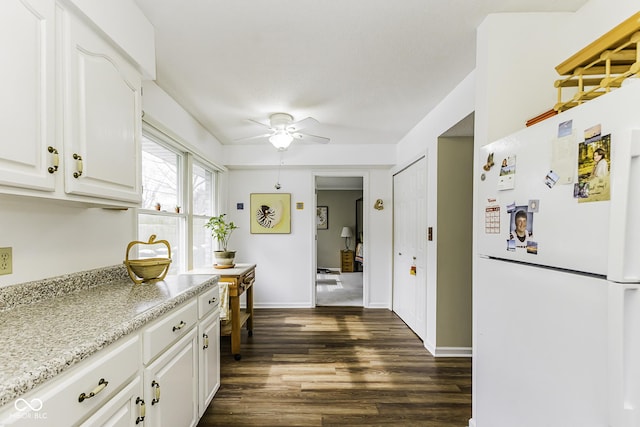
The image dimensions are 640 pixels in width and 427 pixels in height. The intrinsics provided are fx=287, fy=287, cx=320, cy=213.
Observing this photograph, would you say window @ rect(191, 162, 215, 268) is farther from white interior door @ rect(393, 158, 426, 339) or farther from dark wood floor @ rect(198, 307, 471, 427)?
white interior door @ rect(393, 158, 426, 339)

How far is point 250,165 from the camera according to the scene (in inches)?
157

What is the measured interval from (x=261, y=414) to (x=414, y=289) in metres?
2.12

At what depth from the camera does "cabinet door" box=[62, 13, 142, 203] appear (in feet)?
3.70

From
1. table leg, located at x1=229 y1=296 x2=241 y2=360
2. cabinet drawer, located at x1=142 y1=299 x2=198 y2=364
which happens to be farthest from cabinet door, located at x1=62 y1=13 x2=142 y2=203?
table leg, located at x1=229 y1=296 x2=241 y2=360

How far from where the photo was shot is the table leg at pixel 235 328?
2.65 metres

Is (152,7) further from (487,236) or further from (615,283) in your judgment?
(615,283)

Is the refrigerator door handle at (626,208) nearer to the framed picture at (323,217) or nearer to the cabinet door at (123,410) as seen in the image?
the cabinet door at (123,410)

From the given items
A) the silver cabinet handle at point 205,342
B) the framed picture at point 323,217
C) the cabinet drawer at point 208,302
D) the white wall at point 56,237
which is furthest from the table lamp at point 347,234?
the white wall at point 56,237

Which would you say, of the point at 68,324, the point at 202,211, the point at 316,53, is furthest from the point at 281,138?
the point at 68,324

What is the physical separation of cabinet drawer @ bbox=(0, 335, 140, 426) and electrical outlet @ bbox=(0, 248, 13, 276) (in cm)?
62

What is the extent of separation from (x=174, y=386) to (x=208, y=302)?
54 cm

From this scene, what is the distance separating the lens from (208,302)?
1.87m

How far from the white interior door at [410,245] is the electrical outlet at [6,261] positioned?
304cm

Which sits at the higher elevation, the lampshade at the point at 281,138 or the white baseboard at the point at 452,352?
the lampshade at the point at 281,138
